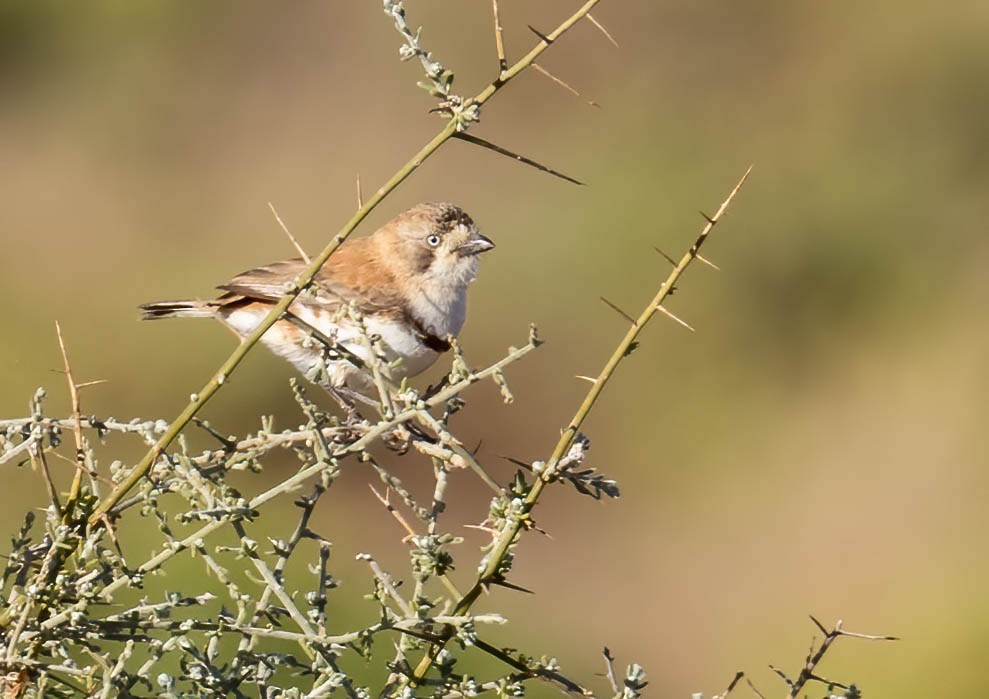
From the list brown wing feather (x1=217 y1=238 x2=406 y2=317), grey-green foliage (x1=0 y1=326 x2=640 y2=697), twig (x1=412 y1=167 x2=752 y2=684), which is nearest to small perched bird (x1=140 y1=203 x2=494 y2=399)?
brown wing feather (x1=217 y1=238 x2=406 y2=317)

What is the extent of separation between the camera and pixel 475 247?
230 inches

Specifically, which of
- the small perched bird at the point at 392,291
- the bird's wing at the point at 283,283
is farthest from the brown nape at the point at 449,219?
the bird's wing at the point at 283,283

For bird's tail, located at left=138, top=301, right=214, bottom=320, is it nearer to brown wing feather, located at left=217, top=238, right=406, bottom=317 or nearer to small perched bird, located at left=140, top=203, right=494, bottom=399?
small perched bird, located at left=140, top=203, right=494, bottom=399

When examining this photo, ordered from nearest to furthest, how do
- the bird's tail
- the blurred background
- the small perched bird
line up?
the small perched bird < the bird's tail < the blurred background

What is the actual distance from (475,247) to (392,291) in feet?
1.42

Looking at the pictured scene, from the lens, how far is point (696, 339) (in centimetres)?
1345

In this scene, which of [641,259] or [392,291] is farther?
[641,259]

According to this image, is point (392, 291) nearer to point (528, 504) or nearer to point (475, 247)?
point (475, 247)

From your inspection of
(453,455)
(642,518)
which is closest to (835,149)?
(642,518)

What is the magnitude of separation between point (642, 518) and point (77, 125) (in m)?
7.06

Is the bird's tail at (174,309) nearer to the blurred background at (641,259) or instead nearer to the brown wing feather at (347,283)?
the brown wing feather at (347,283)

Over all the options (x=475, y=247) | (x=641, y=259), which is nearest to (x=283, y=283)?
(x=475, y=247)

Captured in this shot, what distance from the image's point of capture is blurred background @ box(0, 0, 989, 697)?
473 inches

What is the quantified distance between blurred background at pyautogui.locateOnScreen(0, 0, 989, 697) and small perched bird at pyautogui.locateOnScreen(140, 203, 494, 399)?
189 inches
